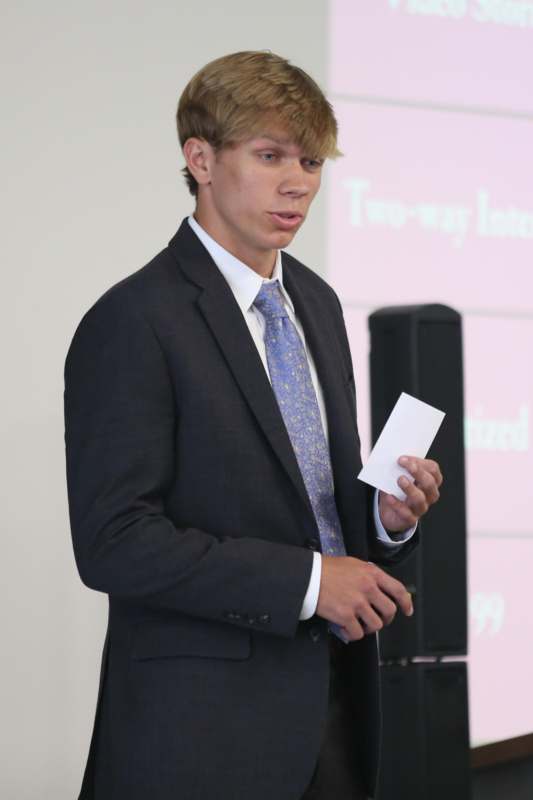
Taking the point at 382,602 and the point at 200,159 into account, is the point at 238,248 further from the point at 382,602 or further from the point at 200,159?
the point at 382,602

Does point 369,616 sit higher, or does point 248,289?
point 248,289

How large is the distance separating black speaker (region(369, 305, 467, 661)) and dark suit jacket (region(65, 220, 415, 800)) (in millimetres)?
690

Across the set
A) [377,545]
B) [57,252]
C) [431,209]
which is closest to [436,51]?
[431,209]

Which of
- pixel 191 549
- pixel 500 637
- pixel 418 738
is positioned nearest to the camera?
pixel 191 549

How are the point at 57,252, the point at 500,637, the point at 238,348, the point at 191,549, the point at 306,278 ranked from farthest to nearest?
the point at 500,637, the point at 57,252, the point at 306,278, the point at 238,348, the point at 191,549

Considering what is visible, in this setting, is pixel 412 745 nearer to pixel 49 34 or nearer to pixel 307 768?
pixel 307 768

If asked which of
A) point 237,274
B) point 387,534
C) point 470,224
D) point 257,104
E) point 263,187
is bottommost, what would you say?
point 387,534

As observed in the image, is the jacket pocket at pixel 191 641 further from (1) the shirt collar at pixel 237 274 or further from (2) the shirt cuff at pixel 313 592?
(1) the shirt collar at pixel 237 274

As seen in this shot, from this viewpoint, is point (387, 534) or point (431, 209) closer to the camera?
point (387, 534)

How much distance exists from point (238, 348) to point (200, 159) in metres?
0.27

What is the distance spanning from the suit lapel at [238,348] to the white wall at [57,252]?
59.1 inches

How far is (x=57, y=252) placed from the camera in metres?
Answer: 3.04

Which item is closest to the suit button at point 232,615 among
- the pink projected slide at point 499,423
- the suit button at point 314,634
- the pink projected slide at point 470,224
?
the suit button at point 314,634

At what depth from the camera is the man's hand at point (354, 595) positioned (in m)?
1.41
